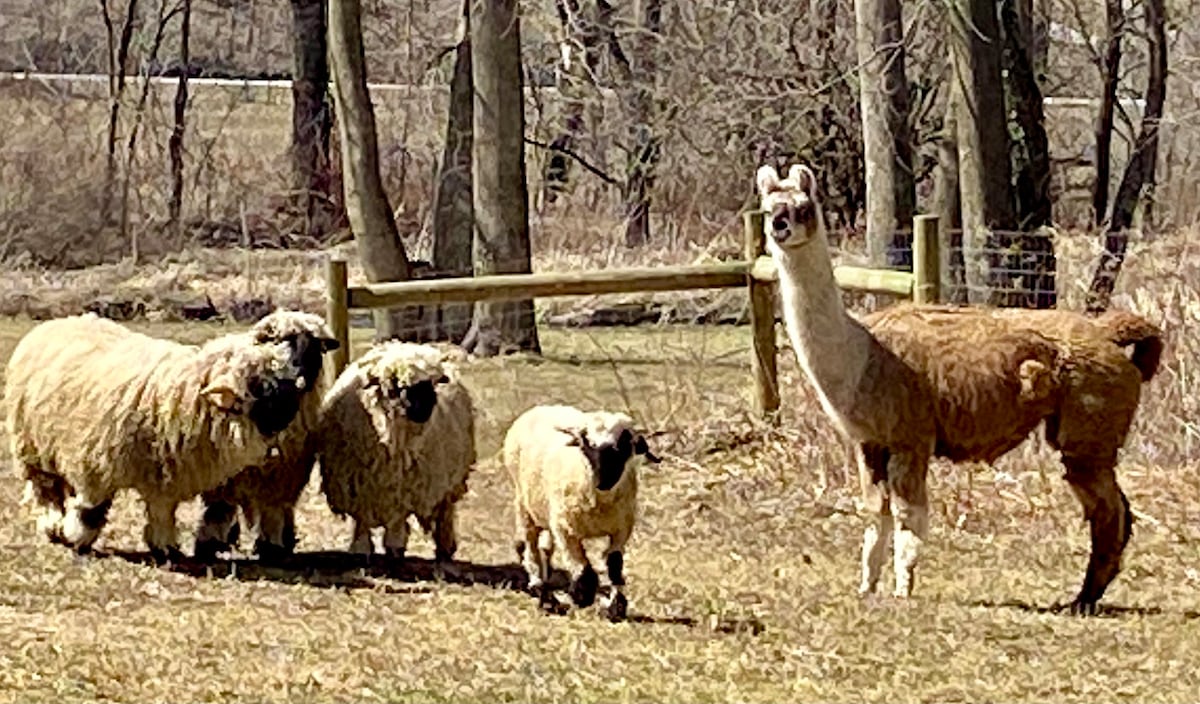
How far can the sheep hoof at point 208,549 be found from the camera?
9609 millimetres

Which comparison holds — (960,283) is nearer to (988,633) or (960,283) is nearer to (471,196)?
(988,633)

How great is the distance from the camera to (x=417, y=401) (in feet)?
30.7

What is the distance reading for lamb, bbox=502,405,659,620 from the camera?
8.08m

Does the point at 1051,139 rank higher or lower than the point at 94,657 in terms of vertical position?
higher

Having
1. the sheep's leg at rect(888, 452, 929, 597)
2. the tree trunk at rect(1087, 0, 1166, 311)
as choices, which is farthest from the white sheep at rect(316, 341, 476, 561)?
the tree trunk at rect(1087, 0, 1166, 311)

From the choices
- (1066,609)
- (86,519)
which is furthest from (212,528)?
(1066,609)

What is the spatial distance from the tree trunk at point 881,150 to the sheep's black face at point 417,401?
251 inches

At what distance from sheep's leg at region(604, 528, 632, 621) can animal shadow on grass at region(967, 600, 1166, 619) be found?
1579 mm

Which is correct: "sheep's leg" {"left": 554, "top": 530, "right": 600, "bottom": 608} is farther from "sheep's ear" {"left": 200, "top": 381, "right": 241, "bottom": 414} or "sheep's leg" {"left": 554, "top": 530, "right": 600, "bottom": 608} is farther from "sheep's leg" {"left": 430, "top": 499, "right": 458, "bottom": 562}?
"sheep's ear" {"left": 200, "top": 381, "right": 241, "bottom": 414}

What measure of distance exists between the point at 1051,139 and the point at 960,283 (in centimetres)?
1310

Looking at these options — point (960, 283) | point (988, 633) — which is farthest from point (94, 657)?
point (960, 283)

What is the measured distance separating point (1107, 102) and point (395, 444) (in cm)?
1269

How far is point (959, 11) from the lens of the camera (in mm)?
13805

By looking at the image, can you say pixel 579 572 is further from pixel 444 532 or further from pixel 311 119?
pixel 311 119
